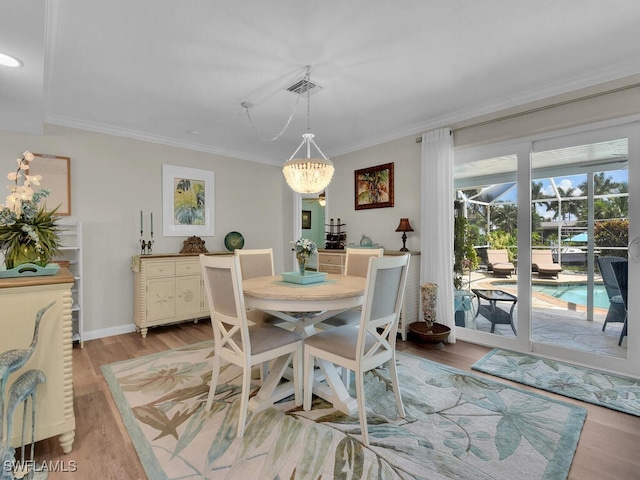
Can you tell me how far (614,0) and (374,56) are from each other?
1.39 m

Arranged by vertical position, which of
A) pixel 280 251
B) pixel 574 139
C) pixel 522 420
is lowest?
pixel 522 420

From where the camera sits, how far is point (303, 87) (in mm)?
2812

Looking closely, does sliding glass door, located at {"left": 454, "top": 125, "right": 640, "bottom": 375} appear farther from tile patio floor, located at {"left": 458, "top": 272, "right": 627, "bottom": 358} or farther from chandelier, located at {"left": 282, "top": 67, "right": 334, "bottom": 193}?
chandelier, located at {"left": 282, "top": 67, "right": 334, "bottom": 193}

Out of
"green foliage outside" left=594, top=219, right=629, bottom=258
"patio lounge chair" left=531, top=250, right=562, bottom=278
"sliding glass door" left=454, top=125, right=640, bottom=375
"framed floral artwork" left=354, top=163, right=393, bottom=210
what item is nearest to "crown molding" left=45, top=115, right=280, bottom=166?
"framed floral artwork" left=354, top=163, right=393, bottom=210

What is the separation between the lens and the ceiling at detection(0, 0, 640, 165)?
1865 mm

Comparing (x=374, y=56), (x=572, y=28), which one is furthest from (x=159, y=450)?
(x=572, y=28)

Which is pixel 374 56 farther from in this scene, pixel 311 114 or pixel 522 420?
pixel 522 420

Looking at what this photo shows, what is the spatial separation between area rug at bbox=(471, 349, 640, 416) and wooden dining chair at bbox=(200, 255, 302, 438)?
181cm

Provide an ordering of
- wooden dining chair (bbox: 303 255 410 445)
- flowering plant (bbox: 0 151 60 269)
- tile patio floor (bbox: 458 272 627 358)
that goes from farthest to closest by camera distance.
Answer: tile patio floor (bbox: 458 272 627 358), wooden dining chair (bbox: 303 255 410 445), flowering plant (bbox: 0 151 60 269)

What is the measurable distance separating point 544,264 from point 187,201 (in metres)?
4.34

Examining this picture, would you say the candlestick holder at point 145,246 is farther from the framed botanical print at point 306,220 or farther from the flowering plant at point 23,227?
the framed botanical print at point 306,220

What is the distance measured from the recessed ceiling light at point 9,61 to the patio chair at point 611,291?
4.70m

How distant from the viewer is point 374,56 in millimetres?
2355

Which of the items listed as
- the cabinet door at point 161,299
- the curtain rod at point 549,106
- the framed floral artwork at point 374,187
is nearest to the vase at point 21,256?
the cabinet door at point 161,299
